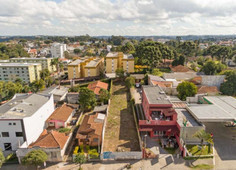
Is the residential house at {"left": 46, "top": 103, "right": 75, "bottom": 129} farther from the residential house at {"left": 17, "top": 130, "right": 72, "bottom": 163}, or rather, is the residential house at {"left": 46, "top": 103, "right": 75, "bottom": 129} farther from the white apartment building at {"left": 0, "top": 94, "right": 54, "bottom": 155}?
the residential house at {"left": 17, "top": 130, "right": 72, "bottom": 163}

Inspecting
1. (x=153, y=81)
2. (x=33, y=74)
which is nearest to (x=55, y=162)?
(x=153, y=81)

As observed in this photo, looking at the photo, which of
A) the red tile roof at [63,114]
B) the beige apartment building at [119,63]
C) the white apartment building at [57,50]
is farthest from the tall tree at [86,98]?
the white apartment building at [57,50]

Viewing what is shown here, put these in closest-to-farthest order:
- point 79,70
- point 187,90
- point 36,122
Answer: point 36,122
point 187,90
point 79,70

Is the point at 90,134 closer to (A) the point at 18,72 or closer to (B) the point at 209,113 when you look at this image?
(B) the point at 209,113

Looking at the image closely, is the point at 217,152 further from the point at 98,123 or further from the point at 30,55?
the point at 30,55

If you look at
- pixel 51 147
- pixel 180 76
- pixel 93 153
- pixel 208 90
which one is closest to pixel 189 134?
pixel 93 153

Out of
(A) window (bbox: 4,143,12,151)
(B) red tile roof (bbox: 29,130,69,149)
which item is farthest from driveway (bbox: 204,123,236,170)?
(A) window (bbox: 4,143,12,151)
